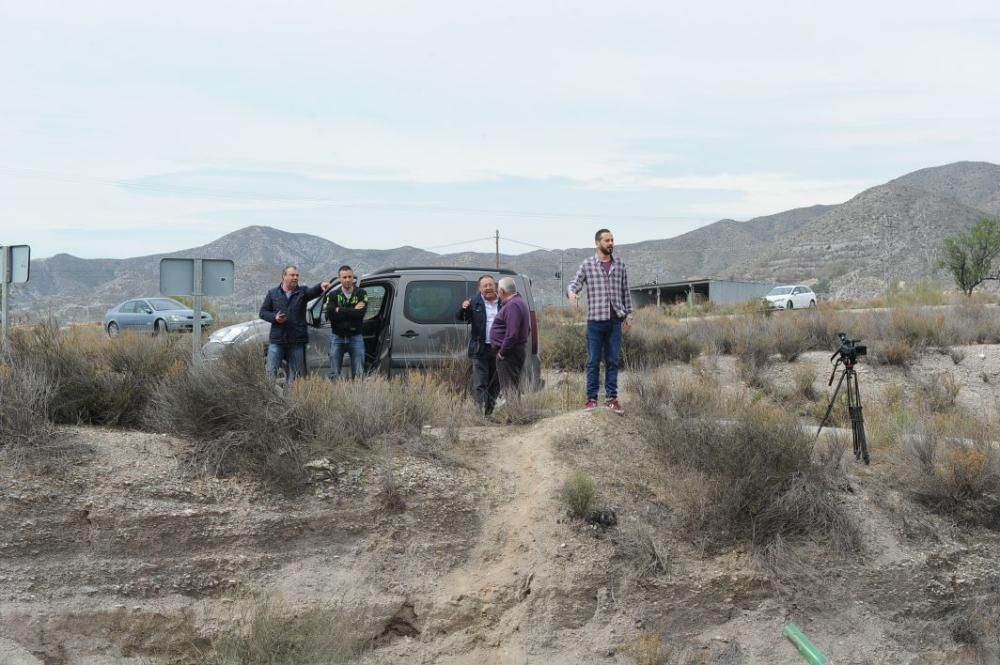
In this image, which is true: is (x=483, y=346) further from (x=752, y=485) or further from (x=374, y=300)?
(x=752, y=485)

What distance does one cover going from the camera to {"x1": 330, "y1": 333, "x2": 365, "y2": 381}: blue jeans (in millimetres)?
11195

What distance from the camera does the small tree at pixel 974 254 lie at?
49.8m

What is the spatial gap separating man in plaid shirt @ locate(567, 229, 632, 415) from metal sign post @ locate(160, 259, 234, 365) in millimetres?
4233

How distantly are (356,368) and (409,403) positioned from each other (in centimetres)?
186

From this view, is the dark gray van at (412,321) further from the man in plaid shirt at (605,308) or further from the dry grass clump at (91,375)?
the dry grass clump at (91,375)

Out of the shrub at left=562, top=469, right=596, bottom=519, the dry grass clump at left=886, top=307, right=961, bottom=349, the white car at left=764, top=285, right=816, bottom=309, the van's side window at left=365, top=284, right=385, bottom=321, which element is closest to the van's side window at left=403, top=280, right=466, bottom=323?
the van's side window at left=365, top=284, right=385, bottom=321

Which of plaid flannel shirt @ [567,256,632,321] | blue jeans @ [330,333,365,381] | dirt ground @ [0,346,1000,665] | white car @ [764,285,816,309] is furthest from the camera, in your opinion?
white car @ [764,285,816,309]

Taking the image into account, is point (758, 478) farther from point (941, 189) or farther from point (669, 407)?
point (941, 189)

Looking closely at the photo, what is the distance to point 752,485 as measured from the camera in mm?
8914

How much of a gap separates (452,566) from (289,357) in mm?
3790

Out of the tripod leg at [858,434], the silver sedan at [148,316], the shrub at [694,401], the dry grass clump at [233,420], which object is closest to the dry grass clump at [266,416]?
the dry grass clump at [233,420]

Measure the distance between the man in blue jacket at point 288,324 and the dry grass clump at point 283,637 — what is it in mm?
3751

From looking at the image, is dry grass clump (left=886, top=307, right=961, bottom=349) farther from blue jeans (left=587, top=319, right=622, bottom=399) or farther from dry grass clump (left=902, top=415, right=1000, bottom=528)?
blue jeans (left=587, top=319, right=622, bottom=399)

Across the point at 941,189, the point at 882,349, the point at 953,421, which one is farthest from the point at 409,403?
the point at 941,189
